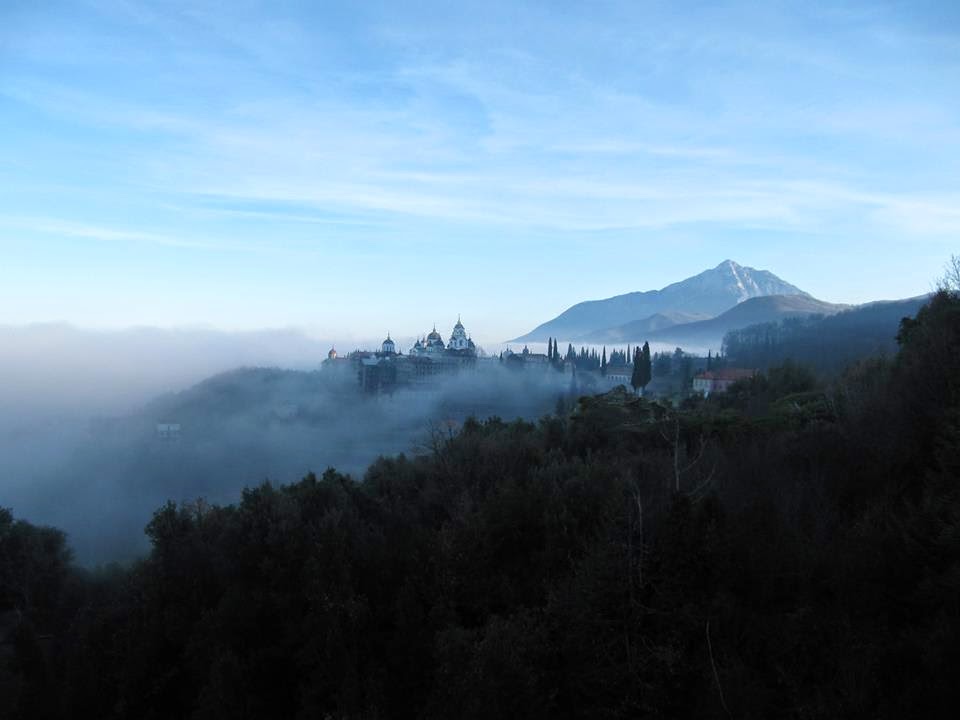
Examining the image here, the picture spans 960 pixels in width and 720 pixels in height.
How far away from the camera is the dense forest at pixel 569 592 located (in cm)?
771

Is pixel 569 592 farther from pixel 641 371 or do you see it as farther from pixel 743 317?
pixel 743 317

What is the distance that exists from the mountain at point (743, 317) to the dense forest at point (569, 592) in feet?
400

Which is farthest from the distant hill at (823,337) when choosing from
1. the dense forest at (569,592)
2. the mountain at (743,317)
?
the mountain at (743,317)

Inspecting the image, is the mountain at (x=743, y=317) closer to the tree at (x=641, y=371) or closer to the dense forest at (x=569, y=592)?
the tree at (x=641, y=371)

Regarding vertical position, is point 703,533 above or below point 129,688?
above

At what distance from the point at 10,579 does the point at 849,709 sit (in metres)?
15.0

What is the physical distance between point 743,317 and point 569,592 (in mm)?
144233

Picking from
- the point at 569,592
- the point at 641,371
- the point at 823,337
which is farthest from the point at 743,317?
the point at 569,592

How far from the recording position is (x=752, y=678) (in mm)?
7645

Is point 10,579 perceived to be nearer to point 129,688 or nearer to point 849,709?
point 129,688

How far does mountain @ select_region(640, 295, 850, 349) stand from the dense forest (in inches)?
4796

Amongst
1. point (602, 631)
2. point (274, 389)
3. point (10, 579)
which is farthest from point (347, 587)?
point (274, 389)

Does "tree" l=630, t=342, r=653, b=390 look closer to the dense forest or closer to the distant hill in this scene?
the distant hill

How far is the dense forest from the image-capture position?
7.71 m
